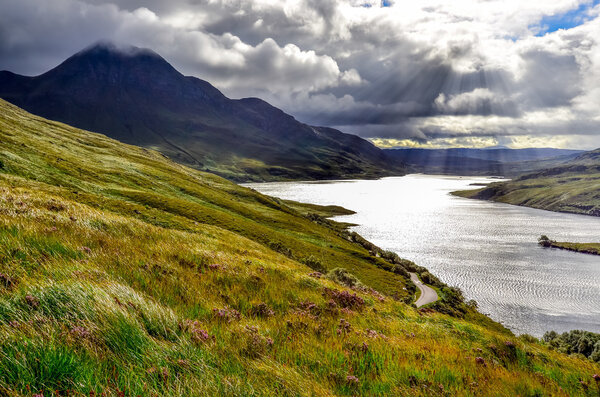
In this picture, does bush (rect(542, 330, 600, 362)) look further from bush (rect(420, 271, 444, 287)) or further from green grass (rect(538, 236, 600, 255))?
green grass (rect(538, 236, 600, 255))

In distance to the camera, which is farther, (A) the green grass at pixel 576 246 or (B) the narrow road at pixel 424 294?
(A) the green grass at pixel 576 246

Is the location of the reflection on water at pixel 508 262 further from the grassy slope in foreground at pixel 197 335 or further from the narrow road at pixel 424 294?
the grassy slope in foreground at pixel 197 335

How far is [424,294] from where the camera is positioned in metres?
62.9

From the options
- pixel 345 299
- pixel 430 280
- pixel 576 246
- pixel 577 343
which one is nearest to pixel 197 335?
pixel 345 299

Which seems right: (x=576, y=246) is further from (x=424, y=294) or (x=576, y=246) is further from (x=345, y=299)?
(x=345, y=299)

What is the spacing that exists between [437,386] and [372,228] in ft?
470

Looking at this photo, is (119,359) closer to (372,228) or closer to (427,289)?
(427,289)

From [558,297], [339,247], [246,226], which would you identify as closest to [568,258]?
[558,297]

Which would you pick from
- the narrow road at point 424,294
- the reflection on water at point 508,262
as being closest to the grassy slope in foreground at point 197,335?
the narrow road at point 424,294

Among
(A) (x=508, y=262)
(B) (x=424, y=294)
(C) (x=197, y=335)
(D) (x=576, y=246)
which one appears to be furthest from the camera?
(D) (x=576, y=246)

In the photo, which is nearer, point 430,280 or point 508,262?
point 430,280

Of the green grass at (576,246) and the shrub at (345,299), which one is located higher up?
the shrub at (345,299)

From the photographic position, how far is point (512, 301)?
72.2m

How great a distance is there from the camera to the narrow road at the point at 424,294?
189 feet
